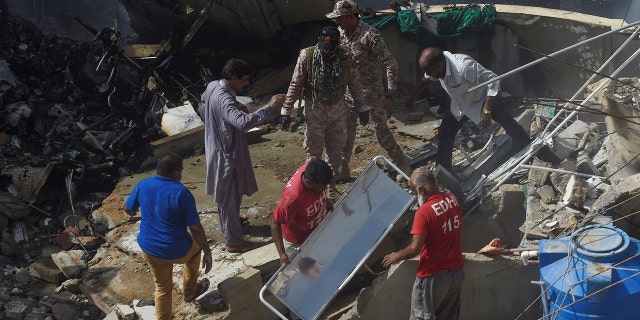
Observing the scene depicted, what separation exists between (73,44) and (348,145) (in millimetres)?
8601

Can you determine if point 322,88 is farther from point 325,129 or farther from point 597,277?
point 597,277

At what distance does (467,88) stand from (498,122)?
0.64m

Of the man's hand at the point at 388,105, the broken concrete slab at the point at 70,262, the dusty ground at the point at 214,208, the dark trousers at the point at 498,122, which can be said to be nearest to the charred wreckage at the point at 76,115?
the dusty ground at the point at 214,208

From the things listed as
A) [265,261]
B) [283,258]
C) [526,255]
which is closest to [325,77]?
[265,261]

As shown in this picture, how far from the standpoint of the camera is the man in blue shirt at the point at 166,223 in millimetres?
4590

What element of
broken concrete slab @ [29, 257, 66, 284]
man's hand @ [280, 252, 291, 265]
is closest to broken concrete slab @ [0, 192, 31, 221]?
broken concrete slab @ [29, 257, 66, 284]

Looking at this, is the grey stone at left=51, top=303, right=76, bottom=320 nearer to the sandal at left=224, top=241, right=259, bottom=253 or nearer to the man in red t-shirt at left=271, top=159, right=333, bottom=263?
the sandal at left=224, top=241, right=259, bottom=253

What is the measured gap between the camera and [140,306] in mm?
5488

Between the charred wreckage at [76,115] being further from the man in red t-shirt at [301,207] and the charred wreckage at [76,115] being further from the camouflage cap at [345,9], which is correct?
the camouflage cap at [345,9]

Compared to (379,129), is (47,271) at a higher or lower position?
lower

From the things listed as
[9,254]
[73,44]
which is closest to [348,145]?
[9,254]

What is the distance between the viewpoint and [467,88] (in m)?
6.31

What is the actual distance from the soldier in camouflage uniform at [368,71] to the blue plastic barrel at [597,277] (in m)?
3.05

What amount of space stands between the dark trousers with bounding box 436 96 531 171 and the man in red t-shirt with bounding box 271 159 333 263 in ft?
7.22
